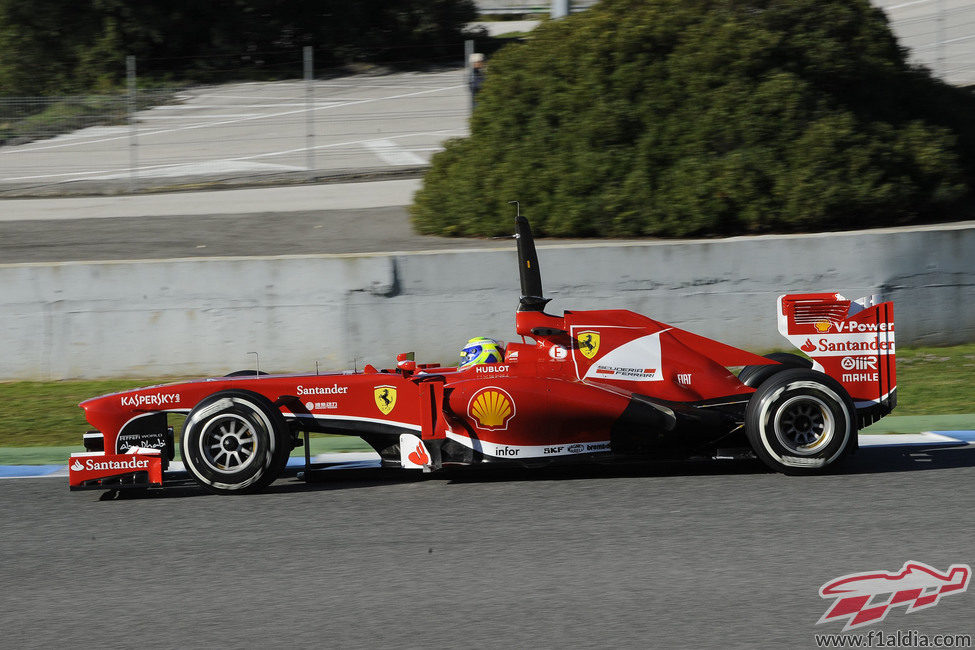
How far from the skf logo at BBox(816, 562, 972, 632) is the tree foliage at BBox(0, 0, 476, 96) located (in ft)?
64.7

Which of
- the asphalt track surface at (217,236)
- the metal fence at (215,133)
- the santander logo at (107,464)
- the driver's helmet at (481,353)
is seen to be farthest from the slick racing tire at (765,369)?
the metal fence at (215,133)

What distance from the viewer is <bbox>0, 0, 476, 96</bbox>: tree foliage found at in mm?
23750

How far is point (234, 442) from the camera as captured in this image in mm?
6051

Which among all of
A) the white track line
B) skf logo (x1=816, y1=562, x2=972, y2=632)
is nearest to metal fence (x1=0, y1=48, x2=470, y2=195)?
the white track line

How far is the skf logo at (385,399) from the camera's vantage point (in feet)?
20.2

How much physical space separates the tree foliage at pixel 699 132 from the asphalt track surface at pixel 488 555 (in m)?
4.37

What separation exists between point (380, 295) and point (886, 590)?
6.16 metres

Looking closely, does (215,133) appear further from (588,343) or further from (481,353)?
(588,343)

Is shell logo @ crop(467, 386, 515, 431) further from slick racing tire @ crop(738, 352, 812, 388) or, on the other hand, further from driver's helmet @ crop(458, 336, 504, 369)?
slick racing tire @ crop(738, 352, 812, 388)

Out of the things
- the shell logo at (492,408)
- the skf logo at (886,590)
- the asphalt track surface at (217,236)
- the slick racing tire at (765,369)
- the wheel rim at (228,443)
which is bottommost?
the skf logo at (886,590)

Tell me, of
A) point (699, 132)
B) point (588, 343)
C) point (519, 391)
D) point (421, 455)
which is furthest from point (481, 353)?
point (699, 132)

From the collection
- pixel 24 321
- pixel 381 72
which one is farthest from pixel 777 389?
pixel 381 72

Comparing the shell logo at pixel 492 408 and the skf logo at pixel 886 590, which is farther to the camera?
the shell logo at pixel 492 408

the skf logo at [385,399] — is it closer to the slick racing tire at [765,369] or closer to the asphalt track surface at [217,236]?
the slick racing tire at [765,369]
